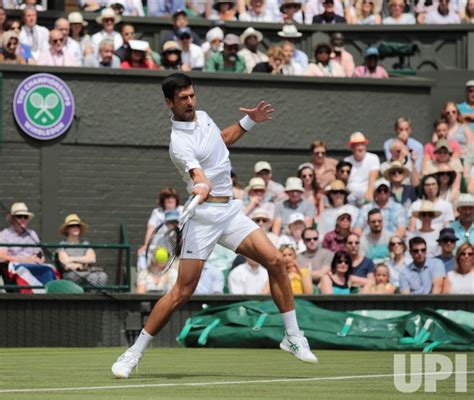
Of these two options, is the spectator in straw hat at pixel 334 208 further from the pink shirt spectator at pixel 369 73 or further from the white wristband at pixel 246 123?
the white wristband at pixel 246 123

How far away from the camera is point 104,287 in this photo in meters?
17.1

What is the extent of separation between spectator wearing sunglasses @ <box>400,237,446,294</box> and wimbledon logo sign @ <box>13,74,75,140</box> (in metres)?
5.78

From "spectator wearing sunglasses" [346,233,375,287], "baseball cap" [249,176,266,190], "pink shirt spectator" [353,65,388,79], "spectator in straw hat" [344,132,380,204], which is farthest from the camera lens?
"pink shirt spectator" [353,65,388,79]

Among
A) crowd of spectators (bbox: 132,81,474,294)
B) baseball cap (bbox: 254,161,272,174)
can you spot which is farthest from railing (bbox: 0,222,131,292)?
Answer: baseball cap (bbox: 254,161,272,174)

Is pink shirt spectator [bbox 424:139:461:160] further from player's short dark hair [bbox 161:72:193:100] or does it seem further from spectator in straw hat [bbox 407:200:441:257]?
player's short dark hair [bbox 161:72:193:100]

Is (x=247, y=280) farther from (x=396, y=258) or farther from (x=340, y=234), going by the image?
(x=396, y=258)

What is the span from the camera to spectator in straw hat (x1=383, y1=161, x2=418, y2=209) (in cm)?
1970

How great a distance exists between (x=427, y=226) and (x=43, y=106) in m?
5.71

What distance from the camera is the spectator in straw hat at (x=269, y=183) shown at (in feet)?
65.0

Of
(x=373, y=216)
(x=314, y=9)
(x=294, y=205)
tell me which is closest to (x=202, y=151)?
(x=373, y=216)

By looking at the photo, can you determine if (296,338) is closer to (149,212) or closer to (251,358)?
A: (251,358)

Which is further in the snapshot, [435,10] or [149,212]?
[435,10]

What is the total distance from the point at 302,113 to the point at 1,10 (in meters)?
4.87

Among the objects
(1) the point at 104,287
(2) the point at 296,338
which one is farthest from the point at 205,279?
(2) the point at 296,338
